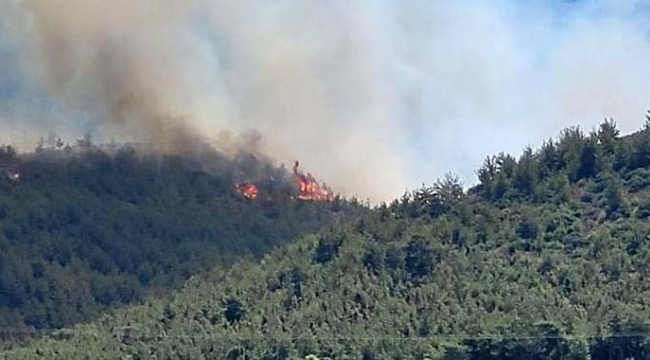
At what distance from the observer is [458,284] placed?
387 ft

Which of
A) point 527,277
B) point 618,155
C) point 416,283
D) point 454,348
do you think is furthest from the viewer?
point 618,155

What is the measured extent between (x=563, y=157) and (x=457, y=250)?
67.1ft

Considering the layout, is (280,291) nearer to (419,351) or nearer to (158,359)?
(158,359)

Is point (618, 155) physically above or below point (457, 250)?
above

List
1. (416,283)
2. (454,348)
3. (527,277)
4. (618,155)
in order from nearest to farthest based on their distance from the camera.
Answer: (454,348), (527,277), (416,283), (618,155)

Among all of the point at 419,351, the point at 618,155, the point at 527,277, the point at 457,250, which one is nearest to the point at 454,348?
the point at 419,351

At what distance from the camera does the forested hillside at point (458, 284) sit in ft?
339

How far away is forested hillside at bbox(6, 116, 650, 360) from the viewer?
103 m

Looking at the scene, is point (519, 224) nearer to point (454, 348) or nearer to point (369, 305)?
point (369, 305)

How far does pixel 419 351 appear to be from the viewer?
105688 mm

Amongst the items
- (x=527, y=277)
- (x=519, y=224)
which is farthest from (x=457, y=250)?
(x=527, y=277)

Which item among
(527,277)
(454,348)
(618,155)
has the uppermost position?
(618,155)

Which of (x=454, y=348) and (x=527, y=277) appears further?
(x=527, y=277)

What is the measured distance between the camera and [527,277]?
115312mm
